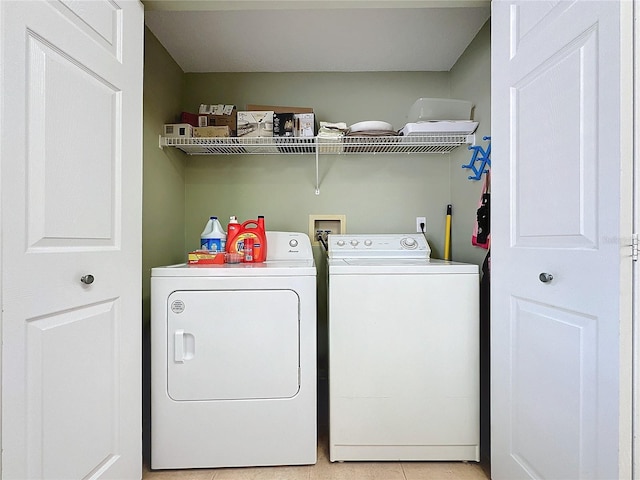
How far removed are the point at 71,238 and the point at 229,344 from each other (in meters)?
0.78

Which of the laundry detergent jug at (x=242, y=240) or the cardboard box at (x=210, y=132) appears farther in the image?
the cardboard box at (x=210, y=132)

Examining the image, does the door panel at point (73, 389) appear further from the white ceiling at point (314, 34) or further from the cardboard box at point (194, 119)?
the cardboard box at point (194, 119)

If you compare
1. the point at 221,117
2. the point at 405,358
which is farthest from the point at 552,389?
the point at 221,117

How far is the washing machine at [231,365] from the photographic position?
1675 millimetres

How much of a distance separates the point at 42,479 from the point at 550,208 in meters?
1.64

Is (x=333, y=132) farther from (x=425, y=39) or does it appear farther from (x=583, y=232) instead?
(x=583, y=232)

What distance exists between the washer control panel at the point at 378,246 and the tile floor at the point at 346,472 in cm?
109

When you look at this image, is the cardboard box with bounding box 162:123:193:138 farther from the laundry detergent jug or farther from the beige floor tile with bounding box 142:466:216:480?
the beige floor tile with bounding box 142:466:216:480

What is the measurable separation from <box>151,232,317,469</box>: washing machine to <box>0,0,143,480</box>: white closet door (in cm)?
18

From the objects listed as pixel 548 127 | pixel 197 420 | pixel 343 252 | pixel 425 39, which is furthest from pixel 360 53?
pixel 197 420

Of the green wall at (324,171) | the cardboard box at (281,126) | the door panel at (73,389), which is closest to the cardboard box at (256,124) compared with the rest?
the cardboard box at (281,126)

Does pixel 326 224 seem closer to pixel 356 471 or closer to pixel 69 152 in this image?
pixel 356 471

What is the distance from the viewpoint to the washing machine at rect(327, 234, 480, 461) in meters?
1.73

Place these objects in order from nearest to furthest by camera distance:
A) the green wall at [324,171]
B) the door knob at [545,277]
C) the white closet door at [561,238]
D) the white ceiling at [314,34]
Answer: the white closet door at [561,238]
the door knob at [545,277]
the white ceiling at [314,34]
the green wall at [324,171]
